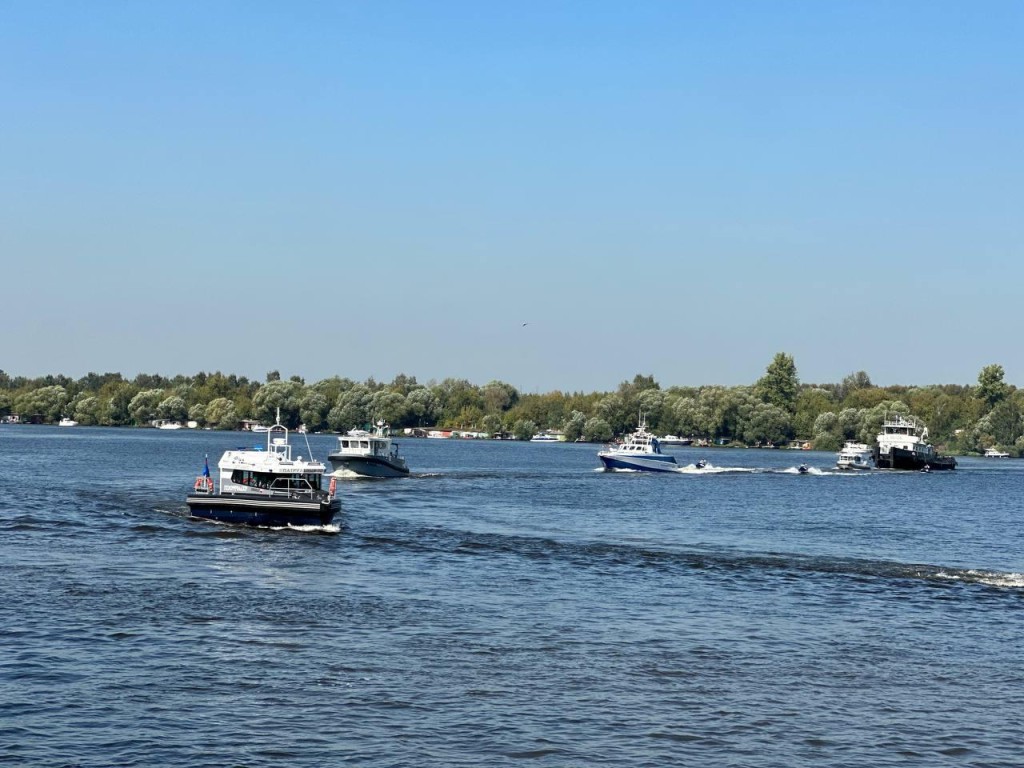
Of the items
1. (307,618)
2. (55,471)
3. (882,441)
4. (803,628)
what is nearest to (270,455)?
(307,618)

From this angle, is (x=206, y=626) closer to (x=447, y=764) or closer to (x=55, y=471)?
(x=447, y=764)

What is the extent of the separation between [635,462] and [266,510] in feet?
308

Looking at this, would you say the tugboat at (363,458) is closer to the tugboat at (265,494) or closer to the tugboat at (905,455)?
the tugboat at (265,494)

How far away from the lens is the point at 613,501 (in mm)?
105188

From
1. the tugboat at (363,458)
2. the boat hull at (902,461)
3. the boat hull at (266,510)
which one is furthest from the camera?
the boat hull at (902,461)

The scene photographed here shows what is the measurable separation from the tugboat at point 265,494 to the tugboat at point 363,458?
4707cm

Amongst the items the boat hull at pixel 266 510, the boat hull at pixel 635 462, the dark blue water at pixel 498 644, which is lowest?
the dark blue water at pixel 498 644

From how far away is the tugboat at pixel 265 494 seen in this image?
69438 millimetres

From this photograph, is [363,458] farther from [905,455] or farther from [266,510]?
[905,455]

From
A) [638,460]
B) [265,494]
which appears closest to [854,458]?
[638,460]

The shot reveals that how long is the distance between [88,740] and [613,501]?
79021mm

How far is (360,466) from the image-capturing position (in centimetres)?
12044

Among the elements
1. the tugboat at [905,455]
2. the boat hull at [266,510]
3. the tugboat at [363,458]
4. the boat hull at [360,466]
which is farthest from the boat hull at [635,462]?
the boat hull at [266,510]

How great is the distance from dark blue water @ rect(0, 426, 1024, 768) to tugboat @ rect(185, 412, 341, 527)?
3.99ft
